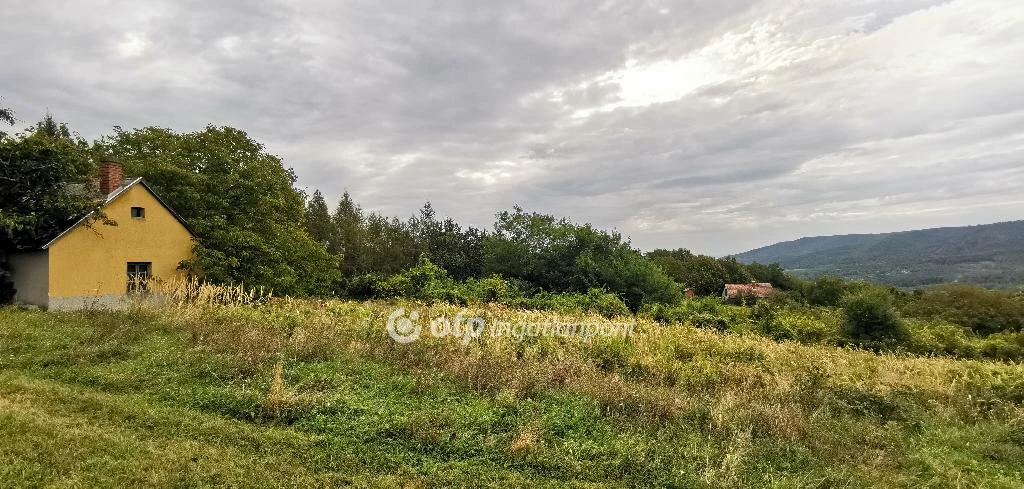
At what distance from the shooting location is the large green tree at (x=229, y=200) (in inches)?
859

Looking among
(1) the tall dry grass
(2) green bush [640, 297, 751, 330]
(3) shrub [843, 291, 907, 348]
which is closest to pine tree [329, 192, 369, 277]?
(2) green bush [640, 297, 751, 330]

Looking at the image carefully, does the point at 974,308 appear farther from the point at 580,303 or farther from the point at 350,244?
the point at 350,244

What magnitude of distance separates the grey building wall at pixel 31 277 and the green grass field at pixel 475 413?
7617 millimetres

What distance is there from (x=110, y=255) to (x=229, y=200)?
23.0ft

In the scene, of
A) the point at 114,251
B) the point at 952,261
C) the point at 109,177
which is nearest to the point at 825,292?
the point at 114,251

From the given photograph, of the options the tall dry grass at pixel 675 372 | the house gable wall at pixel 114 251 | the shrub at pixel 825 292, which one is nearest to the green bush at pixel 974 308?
the shrub at pixel 825 292

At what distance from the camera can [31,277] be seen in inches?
630

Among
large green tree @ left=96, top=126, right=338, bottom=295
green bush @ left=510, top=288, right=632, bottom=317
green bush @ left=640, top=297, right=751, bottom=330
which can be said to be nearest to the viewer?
green bush @ left=640, top=297, right=751, bottom=330

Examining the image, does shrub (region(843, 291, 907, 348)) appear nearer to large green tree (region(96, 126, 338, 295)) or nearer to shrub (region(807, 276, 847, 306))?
large green tree (region(96, 126, 338, 295))

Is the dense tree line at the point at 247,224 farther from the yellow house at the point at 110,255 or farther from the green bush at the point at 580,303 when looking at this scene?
the green bush at the point at 580,303

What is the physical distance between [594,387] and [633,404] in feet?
2.18

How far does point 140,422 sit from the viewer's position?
5691 mm

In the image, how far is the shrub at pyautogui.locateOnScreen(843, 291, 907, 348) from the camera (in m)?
18.0

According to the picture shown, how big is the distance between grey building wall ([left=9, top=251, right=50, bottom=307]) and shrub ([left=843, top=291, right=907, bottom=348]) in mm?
28532
